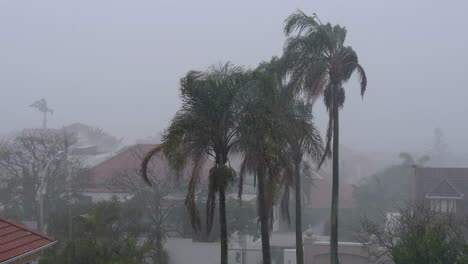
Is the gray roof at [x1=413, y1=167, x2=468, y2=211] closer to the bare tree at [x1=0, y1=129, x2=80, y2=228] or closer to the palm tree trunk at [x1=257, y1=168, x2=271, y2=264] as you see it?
the bare tree at [x1=0, y1=129, x2=80, y2=228]

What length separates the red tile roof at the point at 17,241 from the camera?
10.8 metres

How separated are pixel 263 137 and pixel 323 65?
586 cm

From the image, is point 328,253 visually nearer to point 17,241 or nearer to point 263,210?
point 263,210

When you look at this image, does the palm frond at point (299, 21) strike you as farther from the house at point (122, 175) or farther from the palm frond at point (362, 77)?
the house at point (122, 175)

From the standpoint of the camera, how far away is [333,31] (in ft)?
58.9

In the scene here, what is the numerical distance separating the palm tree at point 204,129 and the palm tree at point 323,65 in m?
4.48

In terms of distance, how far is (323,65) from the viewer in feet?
58.4

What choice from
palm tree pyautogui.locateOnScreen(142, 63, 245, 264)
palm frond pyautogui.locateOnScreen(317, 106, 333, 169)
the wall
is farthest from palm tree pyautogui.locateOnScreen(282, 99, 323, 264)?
the wall

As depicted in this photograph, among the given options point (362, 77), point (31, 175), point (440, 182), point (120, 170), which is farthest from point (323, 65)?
point (440, 182)

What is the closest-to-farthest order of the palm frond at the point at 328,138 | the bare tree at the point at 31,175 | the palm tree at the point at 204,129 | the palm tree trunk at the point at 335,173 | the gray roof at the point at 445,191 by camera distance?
the palm tree at the point at 204,129 < the palm tree trunk at the point at 335,173 < the palm frond at the point at 328,138 < the bare tree at the point at 31,175 < the gray roof at the point at 445,191

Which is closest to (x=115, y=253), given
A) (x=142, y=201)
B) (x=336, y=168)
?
(x=336, y=168)

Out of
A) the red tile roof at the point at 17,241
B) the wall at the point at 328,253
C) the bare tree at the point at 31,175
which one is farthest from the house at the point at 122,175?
the red tile roof at the point at 17,241

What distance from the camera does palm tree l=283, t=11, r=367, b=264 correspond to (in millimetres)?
17672

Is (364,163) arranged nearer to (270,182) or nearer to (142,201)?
(142,201)
